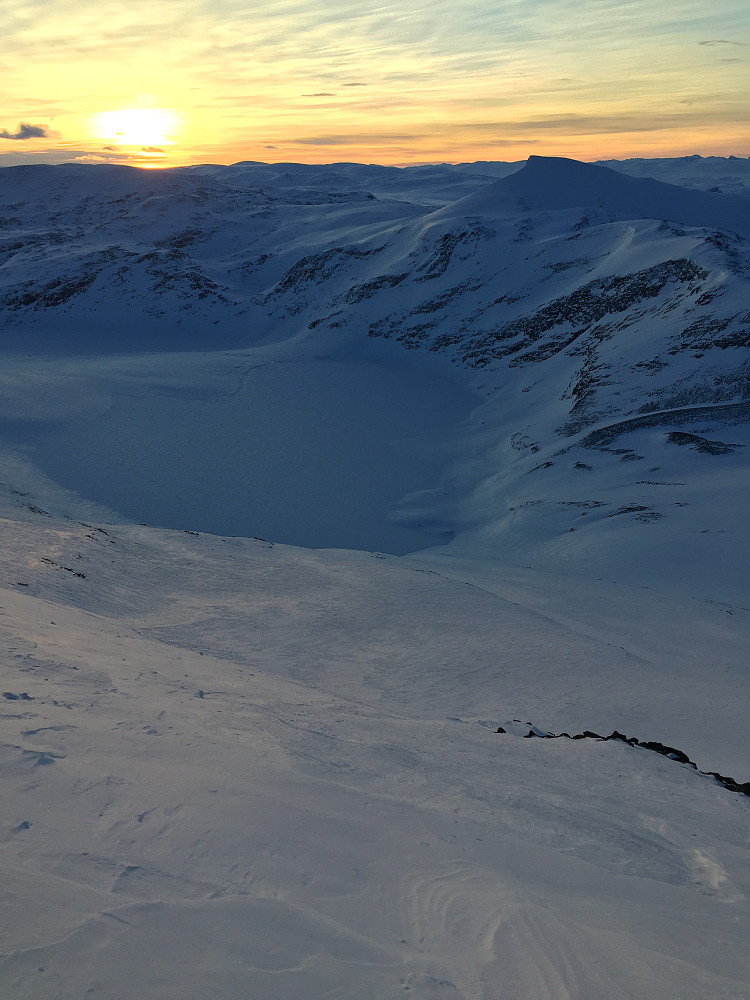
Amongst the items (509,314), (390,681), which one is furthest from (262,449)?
(390,681)

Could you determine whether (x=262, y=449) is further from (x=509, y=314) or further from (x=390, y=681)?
(x=390, y=681)

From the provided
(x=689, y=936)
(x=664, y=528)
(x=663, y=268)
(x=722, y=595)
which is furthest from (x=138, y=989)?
(x=663, y=268)

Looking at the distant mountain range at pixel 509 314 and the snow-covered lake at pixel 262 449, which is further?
the snow-covered lake at pixel 262 449

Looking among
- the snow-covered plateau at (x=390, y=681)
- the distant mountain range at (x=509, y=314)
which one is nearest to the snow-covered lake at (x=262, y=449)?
the snow-covered plateau at (x=390, y=681)

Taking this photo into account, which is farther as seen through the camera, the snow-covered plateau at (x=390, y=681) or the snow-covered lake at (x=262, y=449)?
the snow-covered lake at (x=262, y=449)

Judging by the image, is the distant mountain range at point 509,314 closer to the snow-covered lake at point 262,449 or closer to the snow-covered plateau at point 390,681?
the snow-covered plateau at point 390,681

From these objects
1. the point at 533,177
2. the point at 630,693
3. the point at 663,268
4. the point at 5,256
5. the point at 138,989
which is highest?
the point at 533,177

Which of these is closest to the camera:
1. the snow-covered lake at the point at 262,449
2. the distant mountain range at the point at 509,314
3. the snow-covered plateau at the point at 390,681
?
the snow-covered plateau at the point at 390,681

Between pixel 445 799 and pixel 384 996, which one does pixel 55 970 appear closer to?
pixel 384 996

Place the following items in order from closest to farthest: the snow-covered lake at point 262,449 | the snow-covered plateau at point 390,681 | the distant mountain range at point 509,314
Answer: the snow-covered plateau at point 390,681, the distant mountain range at point 509,314, the snow-covered lake at point 262,449
